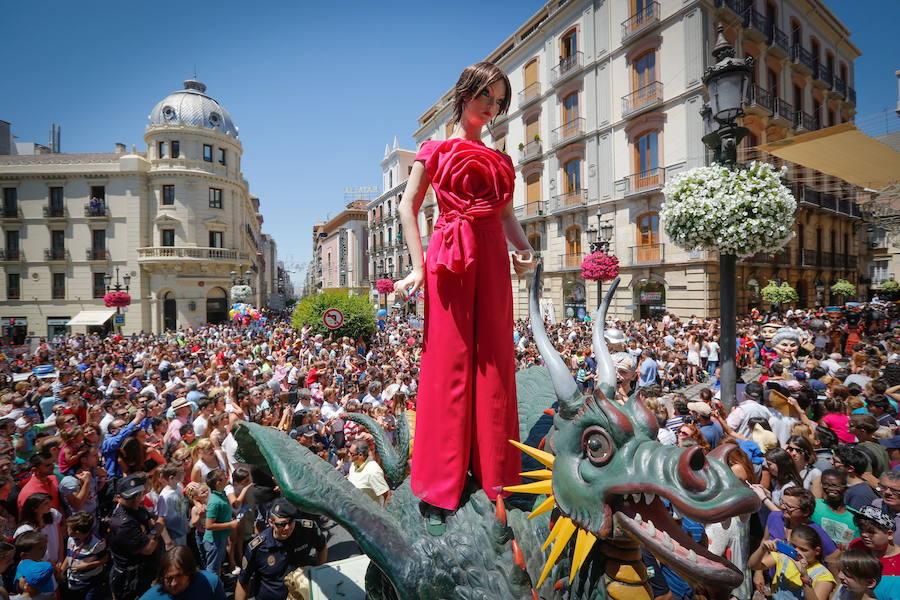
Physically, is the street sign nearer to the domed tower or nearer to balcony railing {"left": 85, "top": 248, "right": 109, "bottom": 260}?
the domed tower

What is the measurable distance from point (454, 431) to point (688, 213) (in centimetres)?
412

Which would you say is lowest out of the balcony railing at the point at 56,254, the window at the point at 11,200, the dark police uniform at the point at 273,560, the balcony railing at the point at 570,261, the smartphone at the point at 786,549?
the dark police uniform at the point at 273,560

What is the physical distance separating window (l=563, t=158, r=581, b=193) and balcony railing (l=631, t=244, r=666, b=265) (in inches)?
206

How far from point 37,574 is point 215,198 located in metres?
34.2

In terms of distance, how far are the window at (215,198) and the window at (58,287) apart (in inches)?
434

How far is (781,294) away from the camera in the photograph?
19047 millimetres

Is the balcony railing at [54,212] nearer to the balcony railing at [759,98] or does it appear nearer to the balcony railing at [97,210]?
the balcony railing at [97,210]

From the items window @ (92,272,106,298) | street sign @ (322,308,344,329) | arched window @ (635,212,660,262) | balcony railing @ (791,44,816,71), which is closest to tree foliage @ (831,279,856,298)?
balcony railing @ (791,44,816,71)

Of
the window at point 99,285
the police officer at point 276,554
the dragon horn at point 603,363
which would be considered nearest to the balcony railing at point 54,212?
the window at point 99,285

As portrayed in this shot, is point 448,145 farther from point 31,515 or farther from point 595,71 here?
point 595,71

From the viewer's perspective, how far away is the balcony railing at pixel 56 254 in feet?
101

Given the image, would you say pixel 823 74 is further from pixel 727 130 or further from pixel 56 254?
pixel 56 254

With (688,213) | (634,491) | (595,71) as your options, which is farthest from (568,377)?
(595,71)

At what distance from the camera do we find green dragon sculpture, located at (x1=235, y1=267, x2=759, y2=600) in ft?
4.87
